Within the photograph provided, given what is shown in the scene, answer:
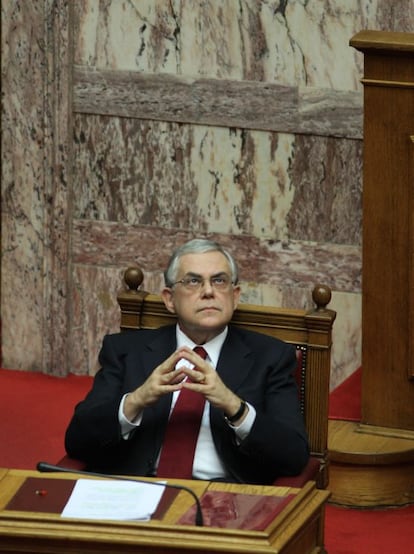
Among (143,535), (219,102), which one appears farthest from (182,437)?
(219,102)

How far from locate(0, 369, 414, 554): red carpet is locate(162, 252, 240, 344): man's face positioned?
0.94 m

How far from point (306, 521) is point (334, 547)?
4.19 feet

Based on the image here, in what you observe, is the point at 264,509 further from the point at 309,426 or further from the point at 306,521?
the point at 309,426

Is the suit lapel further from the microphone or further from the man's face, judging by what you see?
the microphone

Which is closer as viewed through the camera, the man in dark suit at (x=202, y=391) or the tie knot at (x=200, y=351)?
the man in dark suit at (x=202, y=391)

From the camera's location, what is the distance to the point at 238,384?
4352 millimetres

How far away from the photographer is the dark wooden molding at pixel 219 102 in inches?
247

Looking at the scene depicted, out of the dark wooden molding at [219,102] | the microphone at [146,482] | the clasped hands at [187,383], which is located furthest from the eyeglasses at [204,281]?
the dark wooden molding at [219,102]

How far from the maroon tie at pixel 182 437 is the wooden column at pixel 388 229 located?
1.08 metres

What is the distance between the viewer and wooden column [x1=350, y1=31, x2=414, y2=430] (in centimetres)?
503

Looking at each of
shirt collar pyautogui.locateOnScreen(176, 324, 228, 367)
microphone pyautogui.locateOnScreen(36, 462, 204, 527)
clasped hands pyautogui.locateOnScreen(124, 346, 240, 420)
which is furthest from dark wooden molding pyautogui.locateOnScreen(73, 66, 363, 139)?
microphone pyautogui.locateOnScreen(36, 462, 204, 527)

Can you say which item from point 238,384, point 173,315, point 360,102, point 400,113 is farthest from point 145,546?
point 360,102

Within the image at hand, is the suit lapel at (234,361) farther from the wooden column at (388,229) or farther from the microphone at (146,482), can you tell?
the wooden column at (388,229)

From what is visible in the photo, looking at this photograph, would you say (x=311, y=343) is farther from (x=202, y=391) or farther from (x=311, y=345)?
(x=202, y=391)
